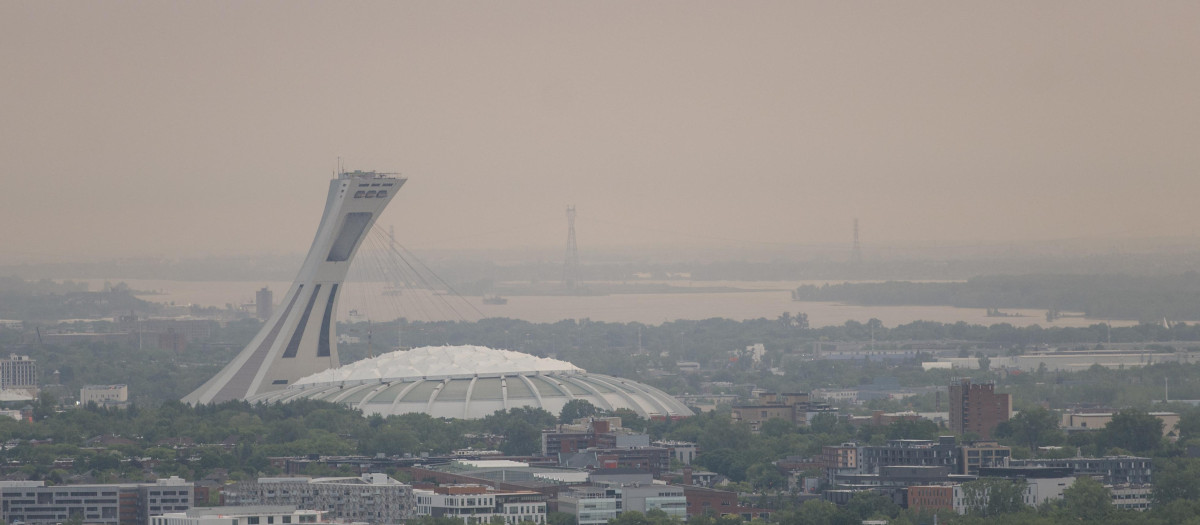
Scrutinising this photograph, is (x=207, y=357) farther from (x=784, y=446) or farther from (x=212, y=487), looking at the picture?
(x=212, y=487)

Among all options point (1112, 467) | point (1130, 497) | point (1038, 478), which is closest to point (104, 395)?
point (1112, 467)

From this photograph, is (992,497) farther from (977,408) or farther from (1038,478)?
(977,408)

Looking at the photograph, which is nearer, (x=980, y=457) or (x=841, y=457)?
(x=980, y=457)

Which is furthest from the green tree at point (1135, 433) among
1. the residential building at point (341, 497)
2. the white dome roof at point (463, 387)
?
the residential building at point (341, 497)

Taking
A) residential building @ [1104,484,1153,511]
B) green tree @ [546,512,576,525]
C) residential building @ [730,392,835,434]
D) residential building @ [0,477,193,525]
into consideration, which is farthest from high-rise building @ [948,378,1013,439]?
residential building @ [0,477,193,525]

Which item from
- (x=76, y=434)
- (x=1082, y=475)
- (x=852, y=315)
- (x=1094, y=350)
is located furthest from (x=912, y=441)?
(x=852, y=315)

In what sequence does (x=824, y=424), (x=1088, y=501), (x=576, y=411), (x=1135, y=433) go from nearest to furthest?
(x=1088, y=501)
(x=1135, y=433)
(x=576, y=411)
(x=824, y=424)
